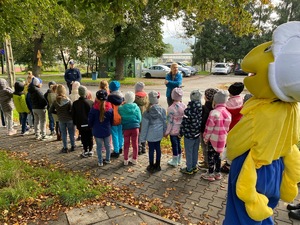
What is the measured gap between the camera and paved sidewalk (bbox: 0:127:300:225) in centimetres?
A: 363

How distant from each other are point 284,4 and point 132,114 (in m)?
39.2

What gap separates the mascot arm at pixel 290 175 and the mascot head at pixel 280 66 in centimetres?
68

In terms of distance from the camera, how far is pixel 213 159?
4672 millimetres

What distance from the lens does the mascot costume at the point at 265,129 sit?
6.66 ft

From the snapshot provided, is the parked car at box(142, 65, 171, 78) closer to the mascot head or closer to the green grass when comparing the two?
the green grass

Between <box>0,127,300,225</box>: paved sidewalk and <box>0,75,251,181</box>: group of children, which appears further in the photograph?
<box>0,75,251,181</box>: group of children

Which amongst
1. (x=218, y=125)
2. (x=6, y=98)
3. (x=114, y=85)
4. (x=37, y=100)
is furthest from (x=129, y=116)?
(x=6, y=98)

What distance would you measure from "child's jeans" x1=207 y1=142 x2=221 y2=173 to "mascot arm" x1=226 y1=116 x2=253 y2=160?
225 cm

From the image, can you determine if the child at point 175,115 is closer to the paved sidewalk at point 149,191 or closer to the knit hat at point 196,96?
the knit hat at point 196,96

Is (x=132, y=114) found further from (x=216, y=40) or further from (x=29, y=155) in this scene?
(x=216, y=40)

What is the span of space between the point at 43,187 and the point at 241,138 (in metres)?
3.58

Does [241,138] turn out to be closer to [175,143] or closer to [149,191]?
[149,191]

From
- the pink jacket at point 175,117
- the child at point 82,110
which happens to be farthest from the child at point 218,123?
the child at point 82,110

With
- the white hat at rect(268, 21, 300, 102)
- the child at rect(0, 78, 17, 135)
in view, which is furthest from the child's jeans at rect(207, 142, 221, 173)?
the child at rect(0, 78, 17, 135)
